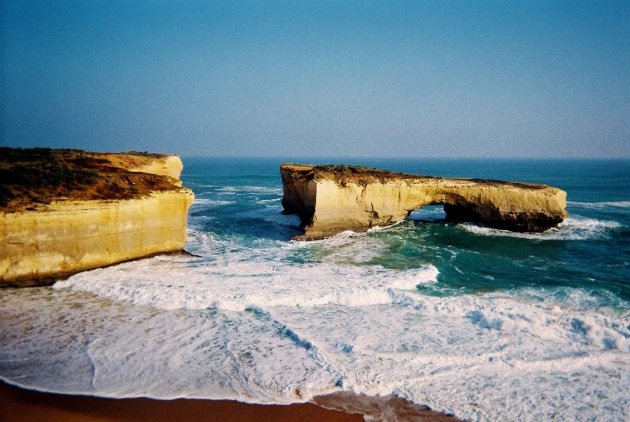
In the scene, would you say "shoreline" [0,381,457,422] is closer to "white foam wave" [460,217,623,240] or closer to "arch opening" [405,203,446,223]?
"white foam wave" [460,217,623,240]

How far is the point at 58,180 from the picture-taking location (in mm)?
12906

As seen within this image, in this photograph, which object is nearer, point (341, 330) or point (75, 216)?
point (341, 330)

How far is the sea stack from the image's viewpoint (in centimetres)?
1112

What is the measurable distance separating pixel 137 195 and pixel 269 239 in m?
6.46

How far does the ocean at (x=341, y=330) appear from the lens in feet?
23.6

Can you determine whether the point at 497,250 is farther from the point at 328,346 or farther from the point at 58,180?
the point at 58,180

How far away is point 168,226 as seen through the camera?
14.4 meters

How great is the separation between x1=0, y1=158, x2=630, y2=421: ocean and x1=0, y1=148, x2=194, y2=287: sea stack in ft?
1.82

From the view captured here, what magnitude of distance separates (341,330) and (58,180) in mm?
10236

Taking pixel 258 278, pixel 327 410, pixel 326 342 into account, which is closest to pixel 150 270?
pixel 258 278

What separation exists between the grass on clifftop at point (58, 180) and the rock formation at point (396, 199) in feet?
22.4

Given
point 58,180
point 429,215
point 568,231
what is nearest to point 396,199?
point 429,215

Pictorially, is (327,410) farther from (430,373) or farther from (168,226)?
(168,226)

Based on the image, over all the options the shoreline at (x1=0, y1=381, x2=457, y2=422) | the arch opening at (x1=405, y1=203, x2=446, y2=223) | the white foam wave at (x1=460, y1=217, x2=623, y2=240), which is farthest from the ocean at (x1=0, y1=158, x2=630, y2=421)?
the arch opening at (x1=405, y1=203, x2=446, y2=223)
